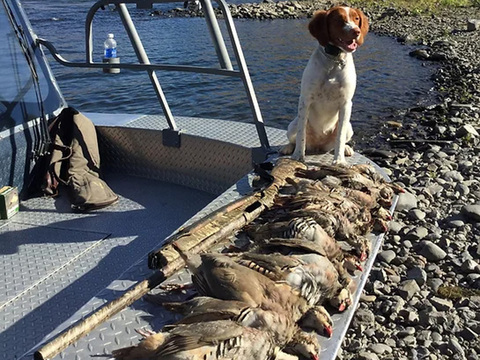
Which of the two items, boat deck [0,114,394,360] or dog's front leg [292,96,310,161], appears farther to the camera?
dog's front leg [292,96,310,161]

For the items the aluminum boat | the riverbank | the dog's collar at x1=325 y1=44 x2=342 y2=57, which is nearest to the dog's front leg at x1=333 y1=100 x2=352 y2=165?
the aluminum boat

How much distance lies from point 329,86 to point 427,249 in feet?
7.46

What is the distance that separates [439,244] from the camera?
5.69 meters


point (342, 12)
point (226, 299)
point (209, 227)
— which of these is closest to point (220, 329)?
point (226, 299)

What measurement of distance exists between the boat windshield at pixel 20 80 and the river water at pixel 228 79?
27.5 feet

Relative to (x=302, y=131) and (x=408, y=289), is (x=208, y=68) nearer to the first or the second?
(x=302, y=131)

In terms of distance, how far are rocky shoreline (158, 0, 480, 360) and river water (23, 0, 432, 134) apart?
1.88 metres

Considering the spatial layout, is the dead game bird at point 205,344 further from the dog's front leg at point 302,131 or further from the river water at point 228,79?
the river water at point 228,79

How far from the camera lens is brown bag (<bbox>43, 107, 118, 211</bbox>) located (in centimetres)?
457

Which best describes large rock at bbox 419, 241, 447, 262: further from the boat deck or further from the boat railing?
the boat railing

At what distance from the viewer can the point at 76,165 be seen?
468cm

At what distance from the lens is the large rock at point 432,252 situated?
17.7ft

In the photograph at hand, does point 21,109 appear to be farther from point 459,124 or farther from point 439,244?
point 459,124

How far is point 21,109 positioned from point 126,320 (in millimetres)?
2827
